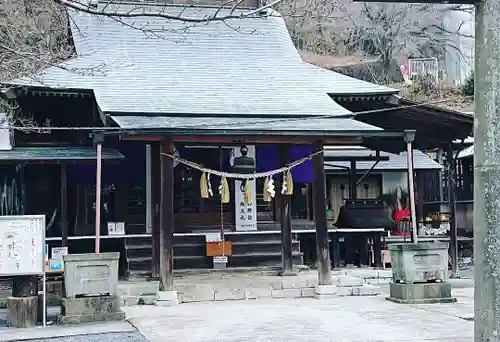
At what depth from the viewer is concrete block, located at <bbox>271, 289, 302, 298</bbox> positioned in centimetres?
1279

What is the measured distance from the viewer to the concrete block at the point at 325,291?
1238 centimetres

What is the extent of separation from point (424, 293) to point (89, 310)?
5617 millimetres

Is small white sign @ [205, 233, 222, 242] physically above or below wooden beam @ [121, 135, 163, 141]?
below

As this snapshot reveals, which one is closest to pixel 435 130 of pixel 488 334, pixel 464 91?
pixel 488 334

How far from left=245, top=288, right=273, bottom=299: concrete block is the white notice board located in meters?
4.13

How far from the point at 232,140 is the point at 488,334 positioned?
8652 mm

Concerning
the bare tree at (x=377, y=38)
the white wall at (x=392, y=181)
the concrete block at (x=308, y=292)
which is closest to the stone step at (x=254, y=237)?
the concrete block at (x=308, y=292)

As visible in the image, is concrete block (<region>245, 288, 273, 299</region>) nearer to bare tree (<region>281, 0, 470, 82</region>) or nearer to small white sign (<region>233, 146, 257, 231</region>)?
small white sign (<region>233, 146, 257, 231</region>)

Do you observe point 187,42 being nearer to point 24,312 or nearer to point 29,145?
point 29,145

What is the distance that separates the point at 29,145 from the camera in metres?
14.2

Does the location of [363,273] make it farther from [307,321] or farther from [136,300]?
[307,321]

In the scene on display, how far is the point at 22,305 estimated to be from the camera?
10086mm

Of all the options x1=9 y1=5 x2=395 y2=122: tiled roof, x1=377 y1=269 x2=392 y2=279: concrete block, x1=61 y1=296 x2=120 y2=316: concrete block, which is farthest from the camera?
x1=377 y1=269 x2=392 y2=279: concrete block

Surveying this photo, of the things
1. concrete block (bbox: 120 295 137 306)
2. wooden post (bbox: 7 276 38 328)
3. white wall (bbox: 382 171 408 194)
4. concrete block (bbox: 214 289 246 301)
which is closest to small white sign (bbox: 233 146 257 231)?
concrete block (bbox: 214 289 246 301)
